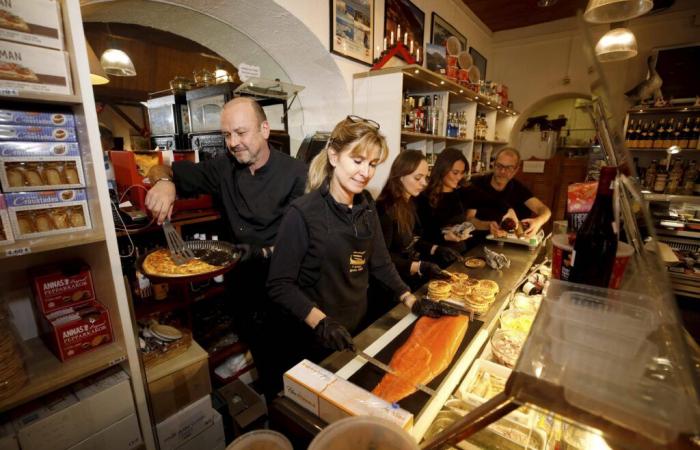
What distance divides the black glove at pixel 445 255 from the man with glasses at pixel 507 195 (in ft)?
3.82

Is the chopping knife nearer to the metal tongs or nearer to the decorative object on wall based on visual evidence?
the metal tongs

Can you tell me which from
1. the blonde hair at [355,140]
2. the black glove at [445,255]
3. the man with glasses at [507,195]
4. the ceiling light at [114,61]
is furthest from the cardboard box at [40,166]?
the ceiling light at [114,61]

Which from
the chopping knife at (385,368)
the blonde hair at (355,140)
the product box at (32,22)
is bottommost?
the chopping knife at (385,368)

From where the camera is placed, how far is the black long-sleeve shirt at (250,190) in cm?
230

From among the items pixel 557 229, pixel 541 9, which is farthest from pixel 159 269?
pixel 541 9

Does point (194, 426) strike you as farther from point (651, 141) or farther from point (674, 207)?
point (651, 141)

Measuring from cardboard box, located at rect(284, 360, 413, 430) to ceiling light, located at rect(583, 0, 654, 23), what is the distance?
3505 mm

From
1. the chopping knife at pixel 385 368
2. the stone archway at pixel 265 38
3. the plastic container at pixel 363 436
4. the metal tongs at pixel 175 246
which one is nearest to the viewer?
the plastic container at pixel 363 436

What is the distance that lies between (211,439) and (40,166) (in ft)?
6.49

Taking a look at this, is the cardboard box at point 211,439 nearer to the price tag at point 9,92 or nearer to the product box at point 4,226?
the product box at point 4,226

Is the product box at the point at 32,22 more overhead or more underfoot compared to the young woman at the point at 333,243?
more overhead

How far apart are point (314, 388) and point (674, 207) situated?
4388mm

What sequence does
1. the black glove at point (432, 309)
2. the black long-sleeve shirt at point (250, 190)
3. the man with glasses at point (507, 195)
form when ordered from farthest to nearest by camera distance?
1. the man with glasses at point (507, 195)
2. the black long-sleeve shirt at point (250, 190)
3. the black glove at point (432, 309)

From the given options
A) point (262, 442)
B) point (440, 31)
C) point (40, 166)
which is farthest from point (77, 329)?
point (440, 31)
